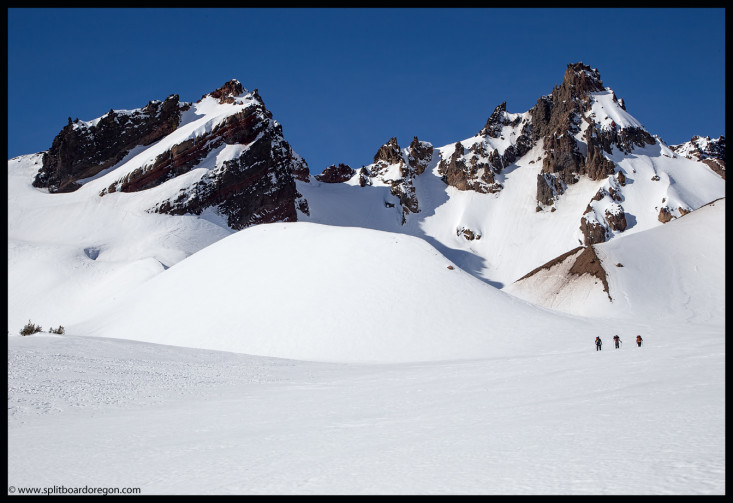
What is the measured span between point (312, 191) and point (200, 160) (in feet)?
97.4

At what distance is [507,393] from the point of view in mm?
12094

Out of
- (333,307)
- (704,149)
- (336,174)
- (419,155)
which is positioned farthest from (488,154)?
(333,307)

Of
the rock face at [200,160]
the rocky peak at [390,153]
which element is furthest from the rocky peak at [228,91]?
the rocky peak at [390,153]

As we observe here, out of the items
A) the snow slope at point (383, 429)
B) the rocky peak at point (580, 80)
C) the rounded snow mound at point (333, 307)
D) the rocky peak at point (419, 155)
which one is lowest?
the snow slope at point (383, 429)

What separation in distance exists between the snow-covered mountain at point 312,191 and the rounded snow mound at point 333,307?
5995 millimetres

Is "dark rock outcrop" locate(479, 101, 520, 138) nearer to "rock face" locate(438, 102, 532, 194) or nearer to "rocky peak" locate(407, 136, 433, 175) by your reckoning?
"rock face" locate(438, 102, 532, 194)

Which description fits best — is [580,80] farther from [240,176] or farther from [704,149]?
[240,176]

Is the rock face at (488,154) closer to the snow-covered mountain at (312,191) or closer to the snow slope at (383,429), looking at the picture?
the snow-covered mountain at (312,191)

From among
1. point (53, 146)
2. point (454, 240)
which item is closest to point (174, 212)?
point (53, 146)

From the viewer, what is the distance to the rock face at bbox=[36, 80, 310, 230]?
86.6 metres

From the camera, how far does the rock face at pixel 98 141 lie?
9200 centimetres

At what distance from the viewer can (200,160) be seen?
90.6 m

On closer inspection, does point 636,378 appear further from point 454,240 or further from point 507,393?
point 454,240

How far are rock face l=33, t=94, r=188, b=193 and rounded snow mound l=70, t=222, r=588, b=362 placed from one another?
5867 centimetres
